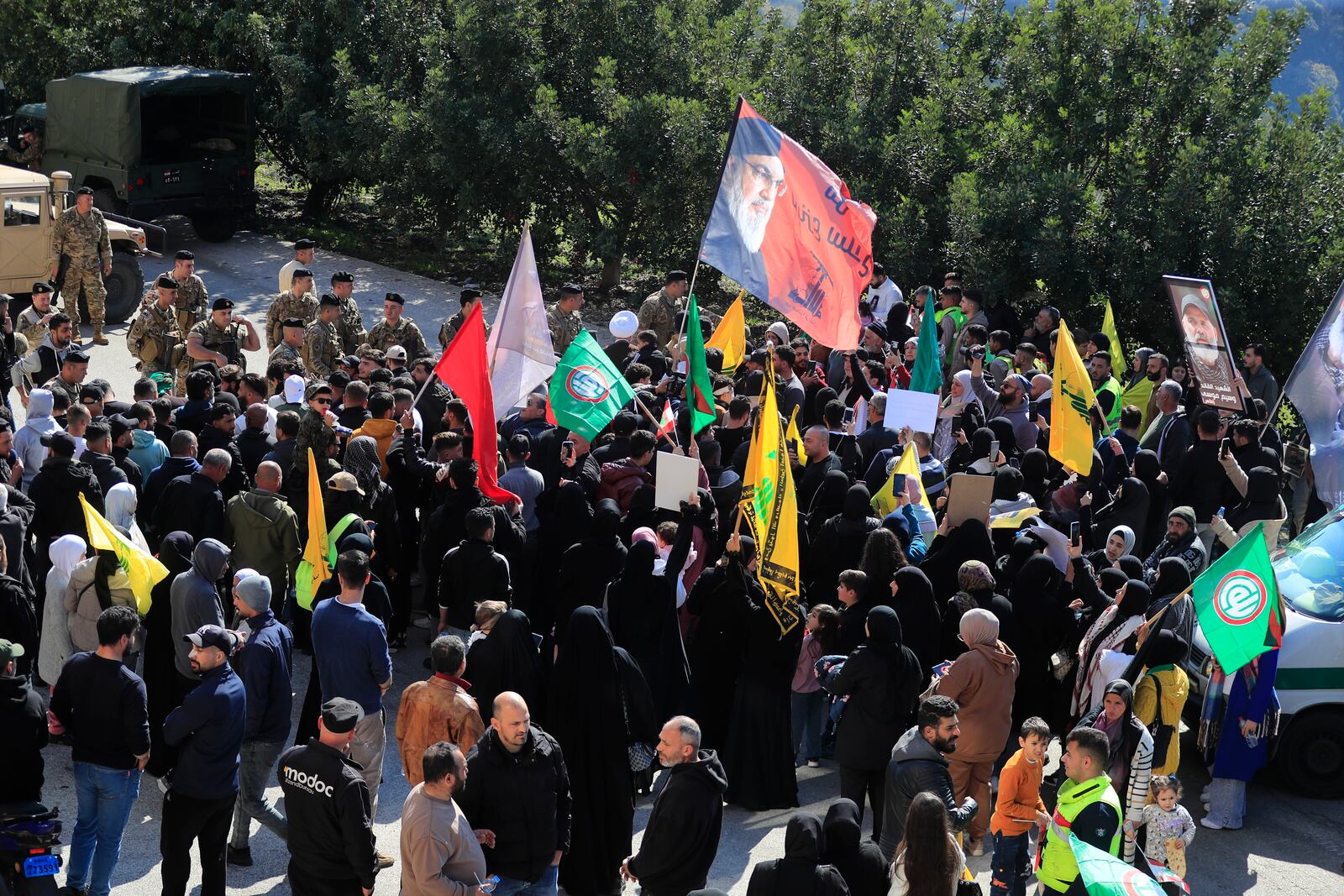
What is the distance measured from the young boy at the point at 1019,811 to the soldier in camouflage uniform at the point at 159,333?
902 cm

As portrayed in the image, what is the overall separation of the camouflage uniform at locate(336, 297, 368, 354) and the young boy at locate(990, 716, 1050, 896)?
8.29 metres

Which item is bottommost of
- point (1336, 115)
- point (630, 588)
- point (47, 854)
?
point (47, 854)

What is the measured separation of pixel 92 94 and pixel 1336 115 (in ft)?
55.1

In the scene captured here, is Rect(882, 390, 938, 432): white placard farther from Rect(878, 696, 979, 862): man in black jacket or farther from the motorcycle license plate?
the motorcycle license plate

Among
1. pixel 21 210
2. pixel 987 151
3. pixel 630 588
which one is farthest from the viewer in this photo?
pixel 987 151

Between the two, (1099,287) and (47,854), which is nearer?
(47,854)

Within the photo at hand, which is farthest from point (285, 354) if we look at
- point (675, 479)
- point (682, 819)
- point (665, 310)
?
point (682, 819)

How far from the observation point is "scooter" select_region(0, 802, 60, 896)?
6.66 metres

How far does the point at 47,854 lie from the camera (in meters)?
6.70

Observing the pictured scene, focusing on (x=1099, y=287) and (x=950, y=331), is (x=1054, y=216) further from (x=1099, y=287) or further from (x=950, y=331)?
(x=950, y=331)

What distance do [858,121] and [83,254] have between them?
990cm

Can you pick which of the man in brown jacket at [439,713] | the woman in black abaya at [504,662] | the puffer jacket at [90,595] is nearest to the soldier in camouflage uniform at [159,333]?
the puffer jacket at [90,595]

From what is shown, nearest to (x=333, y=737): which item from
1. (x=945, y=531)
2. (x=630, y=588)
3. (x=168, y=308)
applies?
(x=630, y=588)

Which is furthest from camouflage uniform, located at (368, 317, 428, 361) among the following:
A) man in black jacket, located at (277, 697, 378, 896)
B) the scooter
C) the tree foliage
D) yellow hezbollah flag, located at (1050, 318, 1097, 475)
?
man in black jacket, located at (277, 697, 378, 896)
